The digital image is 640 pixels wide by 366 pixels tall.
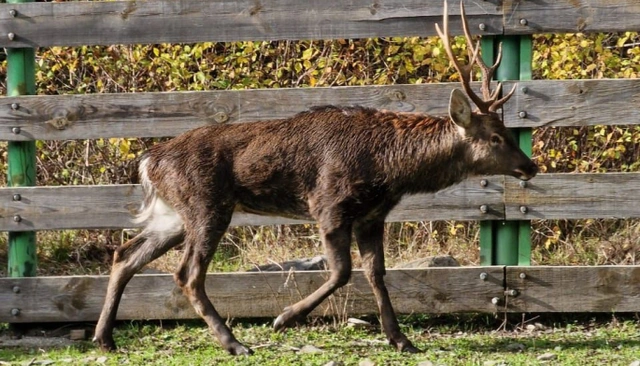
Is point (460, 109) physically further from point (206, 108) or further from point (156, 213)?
point (156, 213)

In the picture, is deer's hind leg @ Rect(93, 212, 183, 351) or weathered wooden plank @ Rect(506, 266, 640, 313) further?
weathered wooden plank @ Rect(506, 266, 640, 313)

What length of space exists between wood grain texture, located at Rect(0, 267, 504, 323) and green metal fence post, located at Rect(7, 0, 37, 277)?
0.17 metres

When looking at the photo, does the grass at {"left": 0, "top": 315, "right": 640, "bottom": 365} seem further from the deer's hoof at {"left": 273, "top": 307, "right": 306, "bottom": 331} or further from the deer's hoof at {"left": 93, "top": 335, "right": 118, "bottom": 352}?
the deer's hoof at {"left": 273, "top": 307, "right": 306, "bottom": 331}

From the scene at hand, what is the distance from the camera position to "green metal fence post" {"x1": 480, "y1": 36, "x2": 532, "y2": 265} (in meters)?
8.14

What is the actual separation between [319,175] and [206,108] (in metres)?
1.01


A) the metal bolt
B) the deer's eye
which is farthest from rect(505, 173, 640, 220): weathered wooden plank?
the metal bolt

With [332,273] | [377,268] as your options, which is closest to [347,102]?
[377,268]

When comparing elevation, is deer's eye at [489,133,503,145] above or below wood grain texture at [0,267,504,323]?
above

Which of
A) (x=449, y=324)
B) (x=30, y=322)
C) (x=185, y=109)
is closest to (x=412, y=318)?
(x=449, y=324)

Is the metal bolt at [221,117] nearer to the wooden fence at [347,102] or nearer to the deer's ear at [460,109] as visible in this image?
the wooden fence at [347,102]

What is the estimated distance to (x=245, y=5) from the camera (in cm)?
812

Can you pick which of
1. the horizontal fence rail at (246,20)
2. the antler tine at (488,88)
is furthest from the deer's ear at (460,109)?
the horizontal fence rail at (246,20)

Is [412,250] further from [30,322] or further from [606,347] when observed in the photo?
[30,322]

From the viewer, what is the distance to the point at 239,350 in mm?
7391
